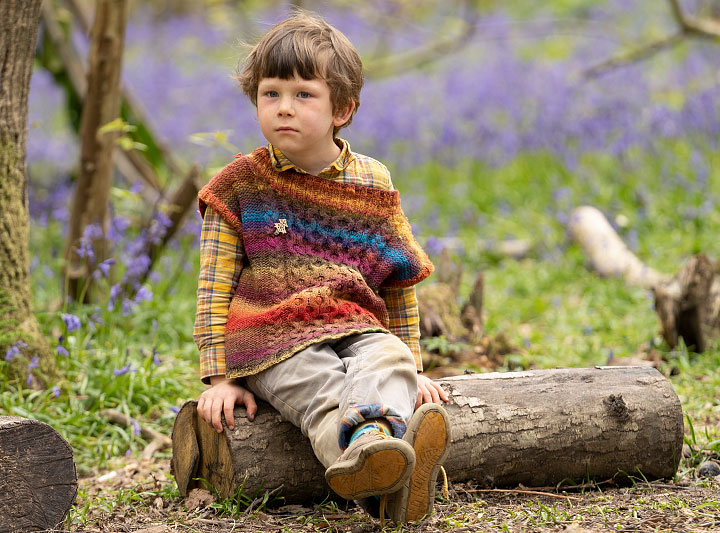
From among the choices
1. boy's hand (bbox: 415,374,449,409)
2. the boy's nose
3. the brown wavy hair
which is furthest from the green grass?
the brown wavy hair

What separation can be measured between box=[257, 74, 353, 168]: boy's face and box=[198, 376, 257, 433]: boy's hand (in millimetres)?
754

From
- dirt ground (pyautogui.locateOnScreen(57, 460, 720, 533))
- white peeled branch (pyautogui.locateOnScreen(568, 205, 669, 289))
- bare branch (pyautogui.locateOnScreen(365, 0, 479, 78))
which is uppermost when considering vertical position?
bare branch (pyautogui.locateOnScreen(365, 0, 479, 78))

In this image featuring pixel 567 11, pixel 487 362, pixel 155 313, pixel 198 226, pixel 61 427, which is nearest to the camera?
pixel 61 427

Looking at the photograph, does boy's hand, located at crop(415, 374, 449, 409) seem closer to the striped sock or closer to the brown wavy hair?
the striped sock

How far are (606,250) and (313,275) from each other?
3.74 metres

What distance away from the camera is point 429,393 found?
8.41 ft

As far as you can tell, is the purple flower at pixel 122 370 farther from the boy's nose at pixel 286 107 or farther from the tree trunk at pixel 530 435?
the boy's nose at pixel 286 107

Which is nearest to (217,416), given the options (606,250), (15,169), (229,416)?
(229,416)

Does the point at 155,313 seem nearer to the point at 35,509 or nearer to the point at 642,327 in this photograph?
the point at 35,509

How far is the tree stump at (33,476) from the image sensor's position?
2.22 m

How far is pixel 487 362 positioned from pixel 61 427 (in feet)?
6.41

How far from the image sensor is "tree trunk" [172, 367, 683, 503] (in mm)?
2527

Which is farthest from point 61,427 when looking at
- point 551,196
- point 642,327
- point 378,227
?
point 551,196

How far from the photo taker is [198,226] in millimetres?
5211
